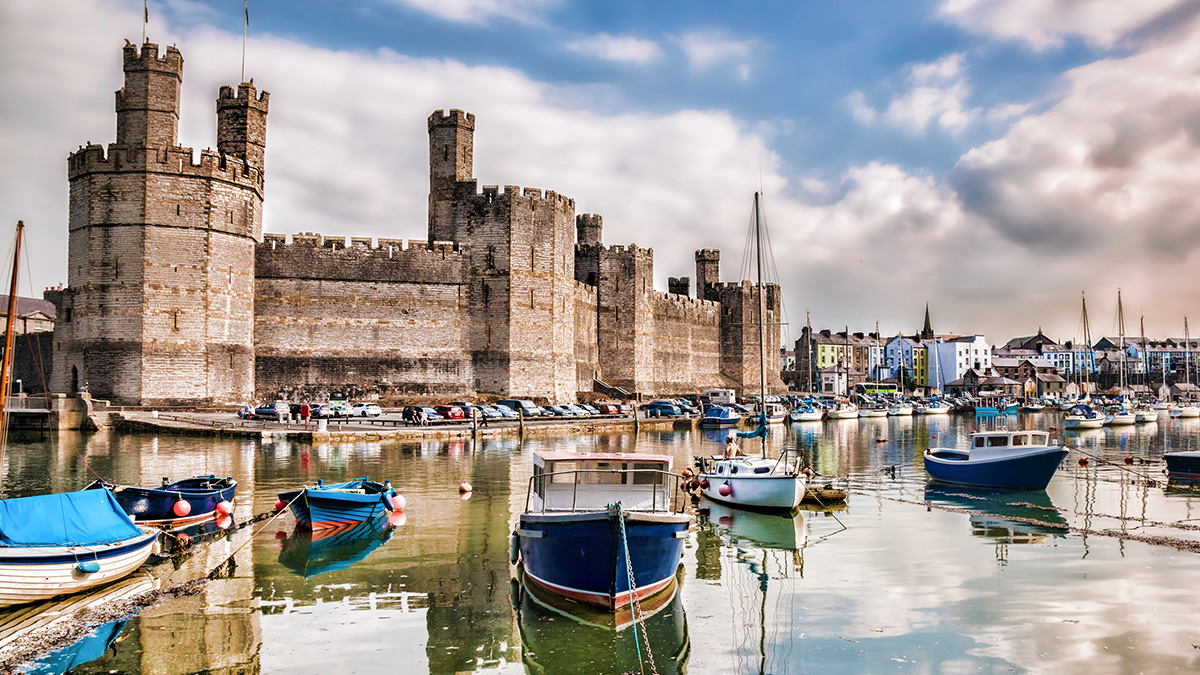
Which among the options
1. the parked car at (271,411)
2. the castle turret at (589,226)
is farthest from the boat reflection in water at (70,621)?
the castle turret at (589,226)

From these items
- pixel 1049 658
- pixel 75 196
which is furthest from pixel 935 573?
pixel 75 196

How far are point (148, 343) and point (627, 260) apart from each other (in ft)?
106

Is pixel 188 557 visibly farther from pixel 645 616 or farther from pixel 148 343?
pixel 148 343

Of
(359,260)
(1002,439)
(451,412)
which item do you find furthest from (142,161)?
(1002,439)

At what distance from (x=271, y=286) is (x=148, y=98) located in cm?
1056

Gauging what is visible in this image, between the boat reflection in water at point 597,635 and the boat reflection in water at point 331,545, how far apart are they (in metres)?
3.99

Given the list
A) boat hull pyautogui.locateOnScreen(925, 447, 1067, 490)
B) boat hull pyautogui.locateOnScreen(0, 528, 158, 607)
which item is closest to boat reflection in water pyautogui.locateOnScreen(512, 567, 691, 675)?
boat hull pyautogui.locateOnScreen(0, 528, 158, 607)

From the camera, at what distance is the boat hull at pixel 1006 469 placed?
949 inches

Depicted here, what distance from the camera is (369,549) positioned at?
52.3 feet

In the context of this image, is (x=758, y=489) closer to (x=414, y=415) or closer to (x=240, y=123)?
(x=414, y=415)

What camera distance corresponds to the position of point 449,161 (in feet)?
166

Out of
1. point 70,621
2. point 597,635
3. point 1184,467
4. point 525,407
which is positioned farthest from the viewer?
point 525,407

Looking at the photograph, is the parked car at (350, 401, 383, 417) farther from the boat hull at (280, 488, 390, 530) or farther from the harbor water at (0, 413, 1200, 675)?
the boat hull at (280, 488, 390, 530)

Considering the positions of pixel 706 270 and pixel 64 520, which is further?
pixel 706 270
